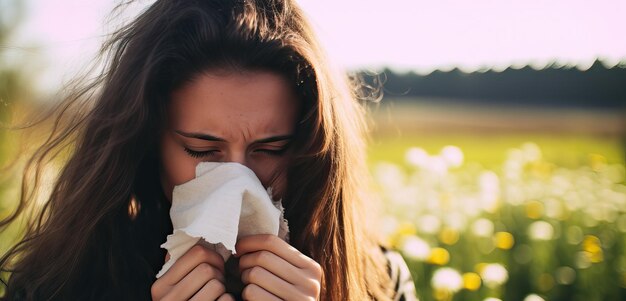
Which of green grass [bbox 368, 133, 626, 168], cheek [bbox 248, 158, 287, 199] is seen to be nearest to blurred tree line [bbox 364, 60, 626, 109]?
green grass [bbox 368, 133, 626, 168]

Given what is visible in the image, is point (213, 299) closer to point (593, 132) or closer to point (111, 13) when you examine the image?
point (111, 13)

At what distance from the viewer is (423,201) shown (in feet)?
11.8

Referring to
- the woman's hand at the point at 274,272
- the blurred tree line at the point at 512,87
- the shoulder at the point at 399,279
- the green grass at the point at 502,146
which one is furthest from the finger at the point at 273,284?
the blurred tree line at the point at 512,87

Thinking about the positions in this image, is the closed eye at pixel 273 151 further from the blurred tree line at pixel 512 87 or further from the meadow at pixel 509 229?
the blurred tree line at pixel 512 87

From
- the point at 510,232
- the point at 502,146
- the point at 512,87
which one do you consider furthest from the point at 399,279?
the point at 512,87

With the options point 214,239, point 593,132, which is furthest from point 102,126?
point 593,132

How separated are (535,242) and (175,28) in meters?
2.37

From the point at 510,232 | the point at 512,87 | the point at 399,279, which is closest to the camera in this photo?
the point at 399,279

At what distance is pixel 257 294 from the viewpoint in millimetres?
1350

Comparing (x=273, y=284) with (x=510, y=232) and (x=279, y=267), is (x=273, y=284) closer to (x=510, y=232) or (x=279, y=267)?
(x=279, y=267)

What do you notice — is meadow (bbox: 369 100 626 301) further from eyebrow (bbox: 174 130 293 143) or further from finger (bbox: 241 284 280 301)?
finger (bbox: 241 284 280 301)

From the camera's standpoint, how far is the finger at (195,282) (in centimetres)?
133

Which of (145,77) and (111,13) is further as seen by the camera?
(111,13)

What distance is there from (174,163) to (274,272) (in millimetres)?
424
